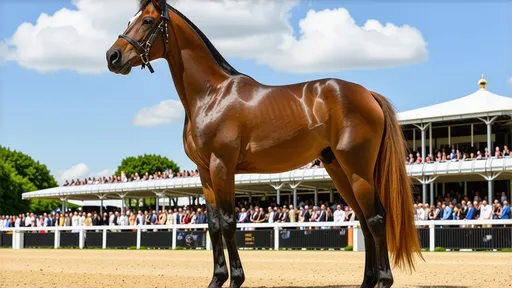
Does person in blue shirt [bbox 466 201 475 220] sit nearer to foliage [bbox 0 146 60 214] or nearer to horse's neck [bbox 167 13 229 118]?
horse's neck [bbox 167 13 229 118]

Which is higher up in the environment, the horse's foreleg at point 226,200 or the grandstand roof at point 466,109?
the grandstand roof at point 466,109

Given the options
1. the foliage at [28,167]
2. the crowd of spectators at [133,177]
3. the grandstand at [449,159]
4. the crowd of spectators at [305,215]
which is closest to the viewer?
the crowd of spectators at [305,215]

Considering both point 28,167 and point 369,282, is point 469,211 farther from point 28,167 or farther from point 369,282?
point 28,167

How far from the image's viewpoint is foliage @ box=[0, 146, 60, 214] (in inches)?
3142

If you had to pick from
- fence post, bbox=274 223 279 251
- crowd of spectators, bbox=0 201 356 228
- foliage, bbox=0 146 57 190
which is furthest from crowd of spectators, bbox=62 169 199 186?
foliage, bbox=0 146 57 190

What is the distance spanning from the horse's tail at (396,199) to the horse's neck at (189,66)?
201cm

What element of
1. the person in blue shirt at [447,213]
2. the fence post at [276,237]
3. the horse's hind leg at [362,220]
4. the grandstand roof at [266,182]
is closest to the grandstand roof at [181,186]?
the grandstand roof at [266,182]

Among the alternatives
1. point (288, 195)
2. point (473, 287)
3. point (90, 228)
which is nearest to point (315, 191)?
point (288, 195)

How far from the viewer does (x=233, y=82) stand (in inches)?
330

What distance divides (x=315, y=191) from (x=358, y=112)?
124 feet

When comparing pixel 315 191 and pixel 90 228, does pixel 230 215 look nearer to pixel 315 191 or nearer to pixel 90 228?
pixel 90 228

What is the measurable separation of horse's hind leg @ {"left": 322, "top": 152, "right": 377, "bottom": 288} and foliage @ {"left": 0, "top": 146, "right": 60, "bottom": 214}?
73.6m

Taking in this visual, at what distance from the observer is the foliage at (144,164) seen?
95.0 meters

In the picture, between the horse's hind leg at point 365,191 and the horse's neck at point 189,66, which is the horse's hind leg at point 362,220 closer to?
the horse's hind leg at point 365,191
